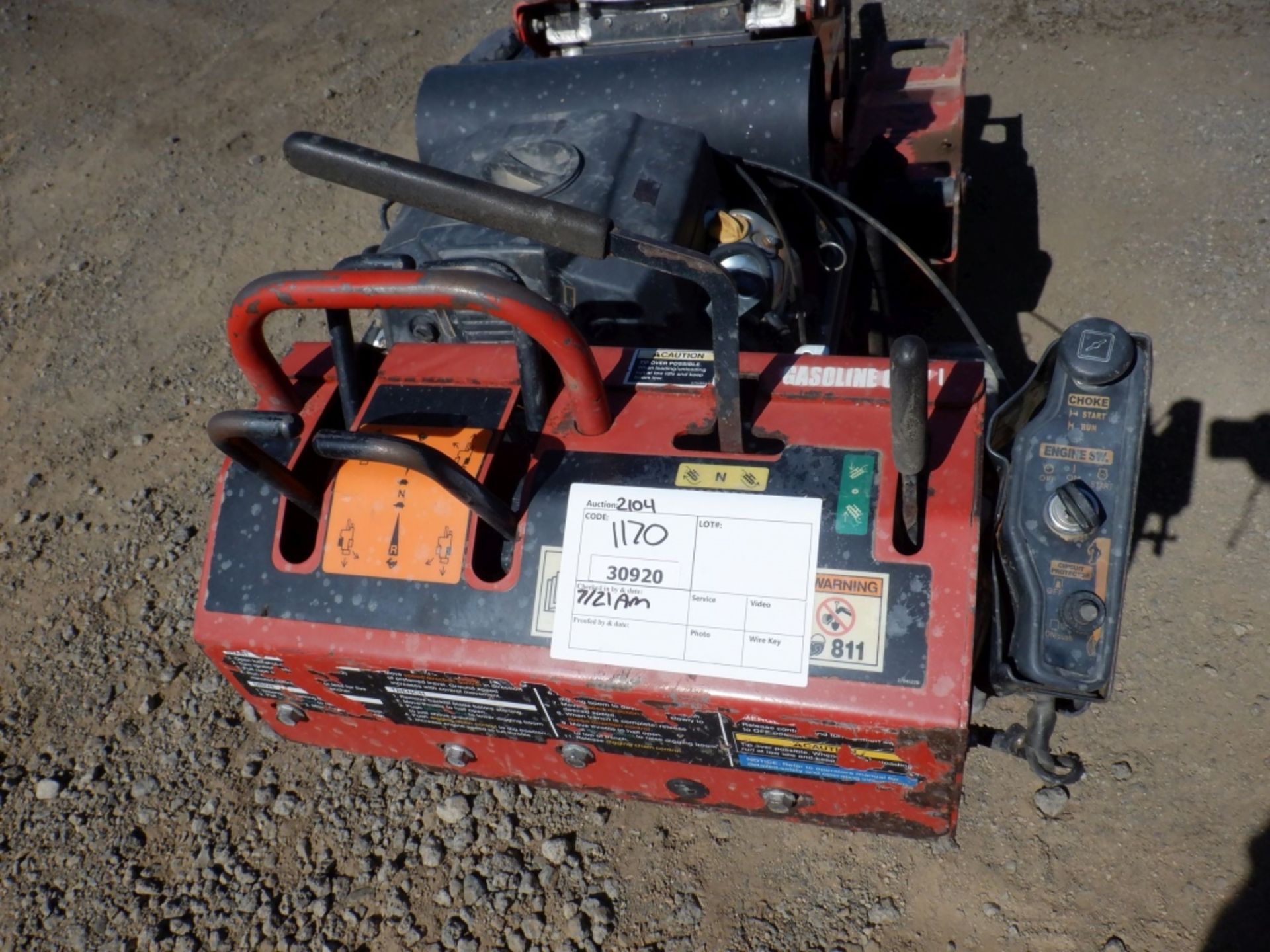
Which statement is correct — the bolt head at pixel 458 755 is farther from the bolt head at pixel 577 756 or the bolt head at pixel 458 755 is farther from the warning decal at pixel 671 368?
the warning decal at pixel 671 368

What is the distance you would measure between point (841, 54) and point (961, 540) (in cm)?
217

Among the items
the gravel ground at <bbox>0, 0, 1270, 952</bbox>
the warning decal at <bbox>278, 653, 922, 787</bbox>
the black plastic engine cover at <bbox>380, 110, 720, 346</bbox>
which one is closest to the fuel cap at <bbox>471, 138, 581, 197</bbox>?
the black plastic engine cover at <bbox>380, 110, 720, 346</bbox>

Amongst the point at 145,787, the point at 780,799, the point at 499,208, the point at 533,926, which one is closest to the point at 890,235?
the point at 499,208

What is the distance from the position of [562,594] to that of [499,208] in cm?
62

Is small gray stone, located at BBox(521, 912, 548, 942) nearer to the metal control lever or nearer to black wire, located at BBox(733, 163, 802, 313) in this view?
the metal control lever

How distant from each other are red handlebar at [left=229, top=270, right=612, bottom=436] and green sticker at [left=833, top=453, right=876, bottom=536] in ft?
1.38

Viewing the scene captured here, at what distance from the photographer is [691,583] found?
152 centimetres

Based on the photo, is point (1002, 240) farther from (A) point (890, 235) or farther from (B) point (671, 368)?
(B) point (671, 368)

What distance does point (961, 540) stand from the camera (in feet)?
4.78

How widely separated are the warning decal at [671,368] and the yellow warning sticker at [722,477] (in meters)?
0.19

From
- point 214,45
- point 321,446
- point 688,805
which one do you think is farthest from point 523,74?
point 214,45

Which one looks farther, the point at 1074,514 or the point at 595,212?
the point at 595,212

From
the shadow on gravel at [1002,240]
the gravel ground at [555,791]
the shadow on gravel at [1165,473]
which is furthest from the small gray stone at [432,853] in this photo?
the shadow on gravel at [1002,240]

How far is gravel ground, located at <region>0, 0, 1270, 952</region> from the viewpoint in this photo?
2.15 meters
